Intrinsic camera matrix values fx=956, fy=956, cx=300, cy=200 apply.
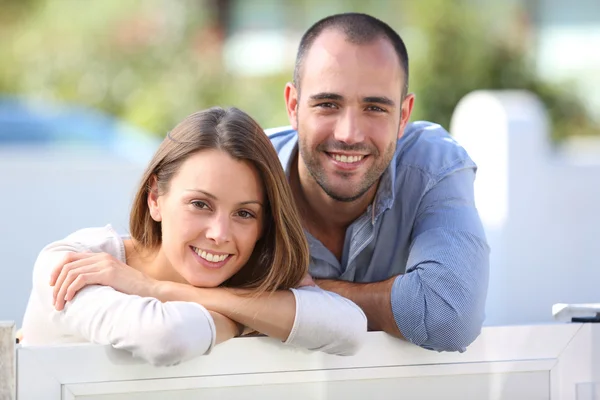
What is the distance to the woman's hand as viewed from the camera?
2330mm

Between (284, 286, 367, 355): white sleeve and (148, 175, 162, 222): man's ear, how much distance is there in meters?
0.46

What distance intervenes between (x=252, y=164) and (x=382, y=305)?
61 cm

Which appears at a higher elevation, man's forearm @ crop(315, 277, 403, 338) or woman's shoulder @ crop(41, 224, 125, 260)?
woman's shoulder @ crop(41, 224, 125, 260)

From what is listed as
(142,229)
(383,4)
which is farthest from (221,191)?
(383,4)

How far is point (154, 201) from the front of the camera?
8.68 ft

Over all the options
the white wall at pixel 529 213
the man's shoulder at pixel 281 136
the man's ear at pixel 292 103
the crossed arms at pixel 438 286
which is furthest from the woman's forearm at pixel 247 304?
the white wall at pixel 529 213

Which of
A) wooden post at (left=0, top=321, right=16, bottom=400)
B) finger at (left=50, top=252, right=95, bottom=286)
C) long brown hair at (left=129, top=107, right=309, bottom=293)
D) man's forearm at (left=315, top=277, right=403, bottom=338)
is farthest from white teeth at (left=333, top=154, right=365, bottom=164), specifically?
wooden post at (left=0, top=321, right=16, bottom=400)

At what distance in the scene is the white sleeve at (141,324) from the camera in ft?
7.15

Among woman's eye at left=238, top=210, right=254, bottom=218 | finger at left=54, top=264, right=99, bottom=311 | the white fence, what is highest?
woman's eye at left=238, top=210, right=254, bottom=218

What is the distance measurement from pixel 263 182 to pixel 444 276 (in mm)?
640

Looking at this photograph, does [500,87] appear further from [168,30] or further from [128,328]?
[128,328]

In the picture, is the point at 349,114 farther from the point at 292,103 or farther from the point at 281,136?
the point at 281,136

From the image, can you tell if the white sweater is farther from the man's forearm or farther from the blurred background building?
the blurred background building

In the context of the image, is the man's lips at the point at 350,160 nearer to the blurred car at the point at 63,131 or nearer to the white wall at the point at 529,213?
the white wall at the point at 529,213
